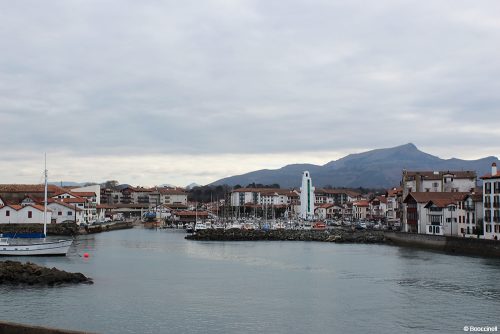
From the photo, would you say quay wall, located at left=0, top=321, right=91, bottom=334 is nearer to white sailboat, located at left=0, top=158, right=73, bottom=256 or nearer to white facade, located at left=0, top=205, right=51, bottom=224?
white sailboat, located at left=0, top=158, right=73, bottom=256

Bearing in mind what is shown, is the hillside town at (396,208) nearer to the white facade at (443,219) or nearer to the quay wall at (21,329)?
the white facade at (443,219)

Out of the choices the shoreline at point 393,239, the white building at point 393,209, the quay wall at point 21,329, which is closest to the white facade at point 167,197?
the white building at point 393,209

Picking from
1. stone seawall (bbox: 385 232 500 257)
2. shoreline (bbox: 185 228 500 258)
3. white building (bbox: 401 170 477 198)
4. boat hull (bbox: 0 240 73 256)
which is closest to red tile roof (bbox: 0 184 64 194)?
shoreline (bbox: 185 228 500 258)

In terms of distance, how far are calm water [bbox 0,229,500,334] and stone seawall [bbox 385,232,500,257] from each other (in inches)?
83.1

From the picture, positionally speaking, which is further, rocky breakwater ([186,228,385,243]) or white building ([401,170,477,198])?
white building ([401,170,477,198])

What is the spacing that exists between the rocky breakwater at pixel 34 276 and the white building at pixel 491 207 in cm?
3148

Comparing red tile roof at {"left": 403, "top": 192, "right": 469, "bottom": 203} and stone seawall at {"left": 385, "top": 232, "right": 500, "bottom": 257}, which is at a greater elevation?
red tile roof at {"left": 403, "top": 192, "right": 469, "bottom": 203}

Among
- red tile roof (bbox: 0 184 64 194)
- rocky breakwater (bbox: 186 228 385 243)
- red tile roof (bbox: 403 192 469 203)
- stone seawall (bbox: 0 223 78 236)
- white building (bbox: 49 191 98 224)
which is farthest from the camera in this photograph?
red tile roof (bbox: 0 184 64 194)

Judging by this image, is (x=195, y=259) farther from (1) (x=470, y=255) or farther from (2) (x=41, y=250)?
(1) (x=470, y=255)

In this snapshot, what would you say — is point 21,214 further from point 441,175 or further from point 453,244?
point 441,175

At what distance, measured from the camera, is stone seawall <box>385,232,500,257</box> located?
4166 cm

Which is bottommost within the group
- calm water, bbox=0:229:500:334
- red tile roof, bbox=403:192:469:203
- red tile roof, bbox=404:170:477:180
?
calm water, bbox=0:229:500:334

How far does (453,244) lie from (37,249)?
3254 centimetres

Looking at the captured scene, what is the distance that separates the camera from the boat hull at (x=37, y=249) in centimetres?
4091
